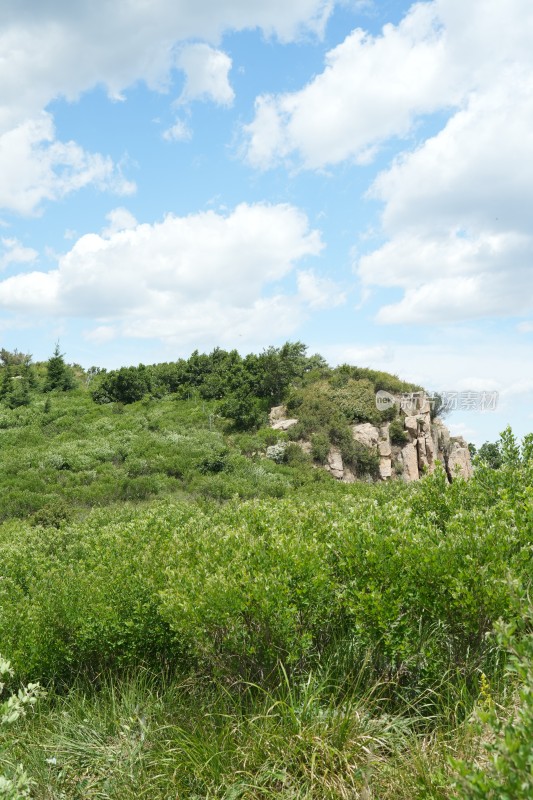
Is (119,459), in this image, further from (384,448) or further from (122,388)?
(384,448)

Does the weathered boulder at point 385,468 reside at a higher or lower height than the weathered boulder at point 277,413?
lower

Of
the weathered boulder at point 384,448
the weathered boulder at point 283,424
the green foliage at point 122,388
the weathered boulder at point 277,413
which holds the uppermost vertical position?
the green foliage at point 122,388

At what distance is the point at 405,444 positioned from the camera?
3123cm

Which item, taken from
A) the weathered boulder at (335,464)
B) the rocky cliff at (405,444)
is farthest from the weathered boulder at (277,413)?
the weathered boulder at (335,464)

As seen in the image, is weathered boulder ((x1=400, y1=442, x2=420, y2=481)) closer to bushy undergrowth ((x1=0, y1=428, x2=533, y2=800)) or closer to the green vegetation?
the green vegetation

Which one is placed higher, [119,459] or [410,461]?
[119,459]

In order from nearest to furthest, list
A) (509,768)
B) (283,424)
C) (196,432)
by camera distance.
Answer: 1. (509,768)
2. (196,432)
3. (283,424)

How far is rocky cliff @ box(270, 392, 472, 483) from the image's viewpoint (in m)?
29.2

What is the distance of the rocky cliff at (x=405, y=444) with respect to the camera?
29172 mm

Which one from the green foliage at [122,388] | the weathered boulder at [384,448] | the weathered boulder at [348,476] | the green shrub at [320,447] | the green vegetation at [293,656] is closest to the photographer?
the green vegetation at [293,656]

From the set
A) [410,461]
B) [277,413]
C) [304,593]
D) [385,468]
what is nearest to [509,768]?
[304,593]

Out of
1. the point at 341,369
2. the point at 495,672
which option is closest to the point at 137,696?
the point at 495,672

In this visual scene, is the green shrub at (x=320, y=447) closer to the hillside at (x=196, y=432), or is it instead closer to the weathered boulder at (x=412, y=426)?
the hillside at (x=196, y=432)

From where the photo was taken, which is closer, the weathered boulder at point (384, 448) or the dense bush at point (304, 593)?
the dense bush at point (304, 593)
